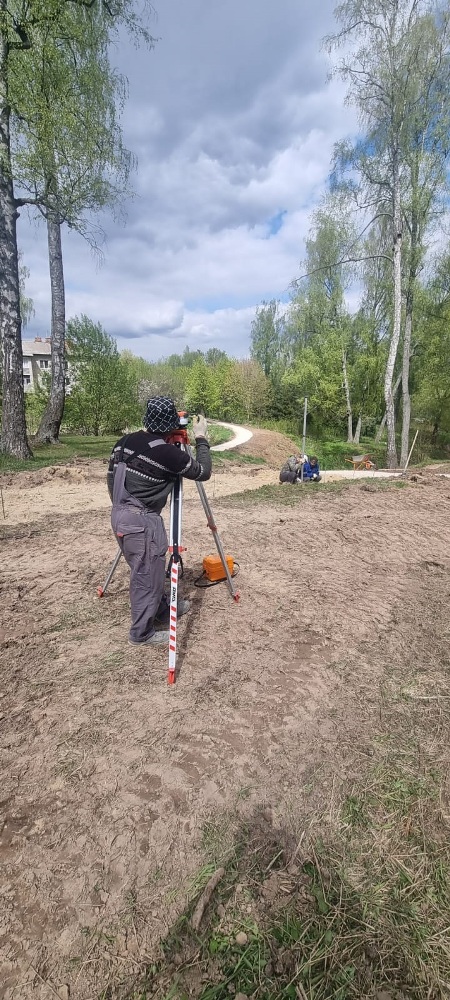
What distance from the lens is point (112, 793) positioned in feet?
7.73

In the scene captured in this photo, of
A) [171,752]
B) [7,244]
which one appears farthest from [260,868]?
[7,244]

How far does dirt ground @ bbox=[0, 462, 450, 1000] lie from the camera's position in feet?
6.00

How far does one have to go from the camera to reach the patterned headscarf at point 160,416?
11.1 feet

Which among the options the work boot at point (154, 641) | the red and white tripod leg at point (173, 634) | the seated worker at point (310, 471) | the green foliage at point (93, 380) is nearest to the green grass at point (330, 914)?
the red and white tripod leg at point (173, 634)

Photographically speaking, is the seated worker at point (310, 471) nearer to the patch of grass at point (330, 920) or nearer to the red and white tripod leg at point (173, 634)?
the red and white tripod leg at point (173, 634)

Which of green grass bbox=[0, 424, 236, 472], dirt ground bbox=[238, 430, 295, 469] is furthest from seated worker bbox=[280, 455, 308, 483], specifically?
dirt ground bbox=[238, 430, 295, 469]

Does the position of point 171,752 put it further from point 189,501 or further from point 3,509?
point 189,501

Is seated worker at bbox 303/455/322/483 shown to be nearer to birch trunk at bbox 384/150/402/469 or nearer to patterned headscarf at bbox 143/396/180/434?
birch trunk at bbox 384/150/402/469

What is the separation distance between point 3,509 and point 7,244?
892cm

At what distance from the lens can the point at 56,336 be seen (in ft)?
53.7

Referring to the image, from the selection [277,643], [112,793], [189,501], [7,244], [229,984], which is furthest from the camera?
[7,244]

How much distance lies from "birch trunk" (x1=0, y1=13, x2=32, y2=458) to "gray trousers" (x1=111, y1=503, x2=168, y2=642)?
10.9m

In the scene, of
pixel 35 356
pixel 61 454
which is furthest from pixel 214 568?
pixel 35 356

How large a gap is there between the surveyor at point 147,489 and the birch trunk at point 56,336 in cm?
1441
